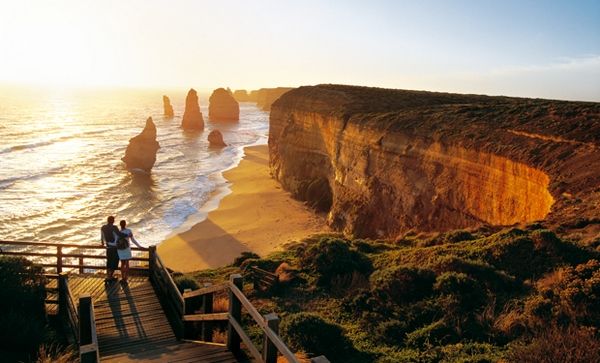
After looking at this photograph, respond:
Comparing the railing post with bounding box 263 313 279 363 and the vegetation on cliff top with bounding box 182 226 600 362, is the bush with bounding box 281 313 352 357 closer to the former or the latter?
the vegetation on cliff top with bounding box 182 226 600 362

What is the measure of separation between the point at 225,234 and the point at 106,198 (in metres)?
15.1

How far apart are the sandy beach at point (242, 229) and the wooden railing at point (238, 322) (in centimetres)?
1509

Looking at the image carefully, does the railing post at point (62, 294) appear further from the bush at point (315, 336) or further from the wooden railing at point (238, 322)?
the bush at point (315, 336)

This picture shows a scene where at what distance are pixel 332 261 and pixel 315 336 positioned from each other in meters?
4.72

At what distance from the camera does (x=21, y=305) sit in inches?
359

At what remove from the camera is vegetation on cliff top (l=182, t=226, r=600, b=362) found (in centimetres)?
759

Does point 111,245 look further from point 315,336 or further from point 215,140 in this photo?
point 215,140

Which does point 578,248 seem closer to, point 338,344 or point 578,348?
point 578,348

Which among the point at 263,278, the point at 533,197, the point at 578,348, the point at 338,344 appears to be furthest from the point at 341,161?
the point at 578,348

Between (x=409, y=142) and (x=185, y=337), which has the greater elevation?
(x=409, y=142)

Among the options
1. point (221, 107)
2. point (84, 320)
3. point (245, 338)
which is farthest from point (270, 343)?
point (221, 107)

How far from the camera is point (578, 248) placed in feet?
34.0

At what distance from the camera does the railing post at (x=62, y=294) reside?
31.5 ft

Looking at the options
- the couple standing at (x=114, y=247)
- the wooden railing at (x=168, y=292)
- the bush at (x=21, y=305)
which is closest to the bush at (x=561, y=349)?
the wooden railing at (x=168, y=292)
